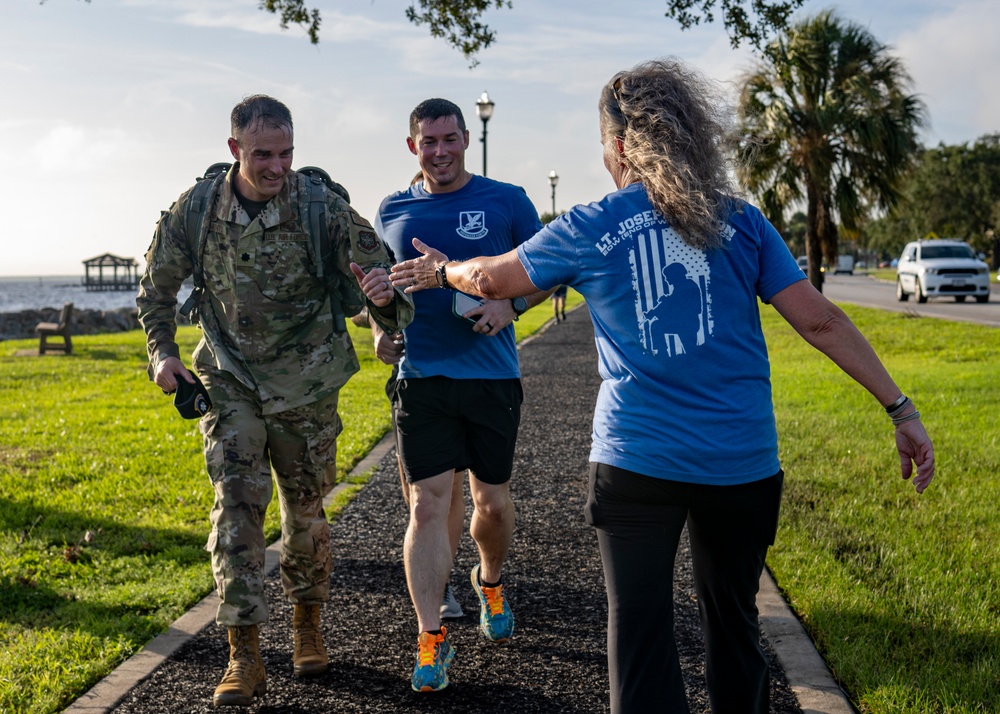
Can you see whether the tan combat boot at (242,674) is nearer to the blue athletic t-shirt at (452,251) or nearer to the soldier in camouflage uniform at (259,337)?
the soldier in camouflage uniform at (259,337)

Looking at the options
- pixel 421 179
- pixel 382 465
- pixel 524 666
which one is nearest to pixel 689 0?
pixel 382 465

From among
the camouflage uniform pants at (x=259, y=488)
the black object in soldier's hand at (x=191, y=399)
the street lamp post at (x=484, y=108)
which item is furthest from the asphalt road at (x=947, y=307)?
the black object in soldier's hand at (x=191, y=399)

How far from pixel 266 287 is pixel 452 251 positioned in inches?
30.3

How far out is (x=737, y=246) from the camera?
258cm

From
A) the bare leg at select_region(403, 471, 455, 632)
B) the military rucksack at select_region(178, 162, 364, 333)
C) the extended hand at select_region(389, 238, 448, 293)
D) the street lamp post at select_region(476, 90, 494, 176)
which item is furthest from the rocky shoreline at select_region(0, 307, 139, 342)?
the extended hand at select_region(389, 238, 448, 293)

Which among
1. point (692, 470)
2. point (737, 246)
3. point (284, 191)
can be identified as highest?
point (284, 191)

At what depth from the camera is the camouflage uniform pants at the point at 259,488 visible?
149 inches

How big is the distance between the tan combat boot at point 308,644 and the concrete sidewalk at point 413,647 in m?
0.05

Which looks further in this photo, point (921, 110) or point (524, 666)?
point (921, 110)

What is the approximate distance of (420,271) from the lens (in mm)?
3271

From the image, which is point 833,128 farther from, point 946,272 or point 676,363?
point 676,363

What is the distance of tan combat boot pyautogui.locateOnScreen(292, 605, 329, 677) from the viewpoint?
13.0 feet

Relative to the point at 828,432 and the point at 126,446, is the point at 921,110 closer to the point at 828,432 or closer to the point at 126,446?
the point at 828,432

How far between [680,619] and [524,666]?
937 millimetres
